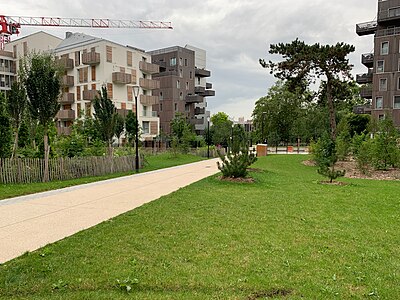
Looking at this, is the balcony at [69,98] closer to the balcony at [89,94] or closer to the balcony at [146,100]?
the balcony at [89,94]

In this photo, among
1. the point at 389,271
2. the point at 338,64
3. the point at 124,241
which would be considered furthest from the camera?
the point at 338,64

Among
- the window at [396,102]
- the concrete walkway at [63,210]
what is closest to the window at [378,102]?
the window at [396,102]

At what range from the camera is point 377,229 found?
21.4ft

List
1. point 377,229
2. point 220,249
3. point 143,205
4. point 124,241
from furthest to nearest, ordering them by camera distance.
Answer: point 143,205 → point 377,229 → point 124,241 → point 220,249

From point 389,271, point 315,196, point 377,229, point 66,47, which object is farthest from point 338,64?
point 66,47

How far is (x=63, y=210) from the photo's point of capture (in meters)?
8.33

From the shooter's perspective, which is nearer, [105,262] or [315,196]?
[105,262]

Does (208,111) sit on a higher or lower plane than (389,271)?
higher

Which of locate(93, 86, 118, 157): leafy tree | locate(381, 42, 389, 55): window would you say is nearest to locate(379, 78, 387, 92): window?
locate(381, 42, 389, 55): window

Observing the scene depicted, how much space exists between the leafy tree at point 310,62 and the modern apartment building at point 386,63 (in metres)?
18.9

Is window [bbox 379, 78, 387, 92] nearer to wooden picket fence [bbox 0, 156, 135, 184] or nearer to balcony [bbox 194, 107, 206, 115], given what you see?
balcony [bbox 194, 107, 206, 115]

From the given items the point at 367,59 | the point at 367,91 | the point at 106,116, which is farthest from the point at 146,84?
the point at 367,59

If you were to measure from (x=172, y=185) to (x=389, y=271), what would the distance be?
9200mm

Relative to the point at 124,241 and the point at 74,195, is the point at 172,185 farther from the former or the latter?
the point at 124,241
